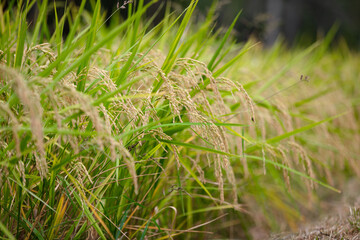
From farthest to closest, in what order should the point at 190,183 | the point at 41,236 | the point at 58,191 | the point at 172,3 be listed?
the point at 172,3 → the point at 190,183 → the point at 58,191 → the point at 41,236

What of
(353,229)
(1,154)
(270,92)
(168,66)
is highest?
(168,66)

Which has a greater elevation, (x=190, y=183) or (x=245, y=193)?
(x=190, y=183)

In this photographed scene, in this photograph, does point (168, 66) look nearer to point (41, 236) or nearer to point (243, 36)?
point (41, 236)

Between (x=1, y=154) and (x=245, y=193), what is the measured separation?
167 cm

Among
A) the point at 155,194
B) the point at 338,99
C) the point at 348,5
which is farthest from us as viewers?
the point at 348,5

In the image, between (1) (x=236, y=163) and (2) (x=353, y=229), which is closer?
(2) (x=353, y=229)

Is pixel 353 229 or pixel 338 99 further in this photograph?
pixel 338 99

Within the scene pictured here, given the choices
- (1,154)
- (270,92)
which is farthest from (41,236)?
(270,92)

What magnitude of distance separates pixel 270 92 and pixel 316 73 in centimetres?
157

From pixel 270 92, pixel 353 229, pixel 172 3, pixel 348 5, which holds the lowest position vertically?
pixel 353 229

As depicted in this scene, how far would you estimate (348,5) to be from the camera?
11.0 m

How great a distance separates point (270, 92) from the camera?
108 inches

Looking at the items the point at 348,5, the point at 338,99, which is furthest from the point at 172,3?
the point at 348,5

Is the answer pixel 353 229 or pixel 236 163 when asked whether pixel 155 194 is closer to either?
pixel 236 163
